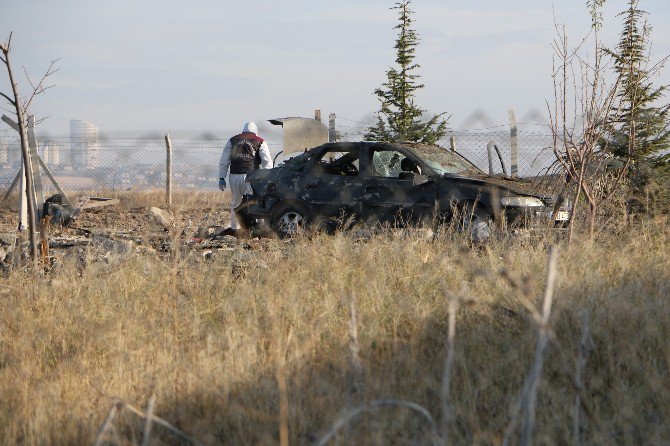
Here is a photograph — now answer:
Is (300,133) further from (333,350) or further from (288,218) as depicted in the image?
(333,350)

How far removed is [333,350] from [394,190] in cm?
593

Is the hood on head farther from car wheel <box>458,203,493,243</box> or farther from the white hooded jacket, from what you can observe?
car wheel <box>458,203,493,243</box>

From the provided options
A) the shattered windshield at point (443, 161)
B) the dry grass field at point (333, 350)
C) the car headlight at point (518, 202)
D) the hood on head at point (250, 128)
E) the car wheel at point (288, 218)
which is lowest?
the dry grass field at point (333, 350)

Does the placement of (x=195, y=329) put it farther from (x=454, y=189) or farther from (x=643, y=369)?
(x=454, y=189)

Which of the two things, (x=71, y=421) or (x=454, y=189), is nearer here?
(x=71, y=421)

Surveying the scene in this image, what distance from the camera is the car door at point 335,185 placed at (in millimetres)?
11016

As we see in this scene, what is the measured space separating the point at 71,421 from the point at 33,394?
52 cm

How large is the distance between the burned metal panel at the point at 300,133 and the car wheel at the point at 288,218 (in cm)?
521

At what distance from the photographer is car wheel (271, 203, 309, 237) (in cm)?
1124

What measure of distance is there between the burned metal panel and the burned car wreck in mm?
5001

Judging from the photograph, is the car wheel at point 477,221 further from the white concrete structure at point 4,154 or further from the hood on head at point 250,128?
the white concrete structure at point 4,154

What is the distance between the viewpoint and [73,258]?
7762mm

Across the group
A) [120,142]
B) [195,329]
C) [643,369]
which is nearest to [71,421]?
[195,329]

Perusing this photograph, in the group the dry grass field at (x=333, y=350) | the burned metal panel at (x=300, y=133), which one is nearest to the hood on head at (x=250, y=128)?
the burned metal panel at (x=300, y=133)
